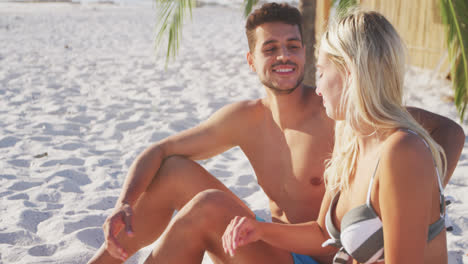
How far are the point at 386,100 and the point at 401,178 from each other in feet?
0.78

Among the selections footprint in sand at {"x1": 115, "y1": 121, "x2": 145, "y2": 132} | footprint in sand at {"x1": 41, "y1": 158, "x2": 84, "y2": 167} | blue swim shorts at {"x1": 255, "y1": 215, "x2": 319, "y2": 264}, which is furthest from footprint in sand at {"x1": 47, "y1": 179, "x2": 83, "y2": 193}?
blue swim shorts at {"x1": 255, "y1": 215, "x2": 319, "y2": 264}

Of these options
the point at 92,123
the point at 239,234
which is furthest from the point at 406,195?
the point at 92,123

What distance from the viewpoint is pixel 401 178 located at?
1.21 m

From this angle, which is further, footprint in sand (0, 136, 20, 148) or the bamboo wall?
the bamboo wall

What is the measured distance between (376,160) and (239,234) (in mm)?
496

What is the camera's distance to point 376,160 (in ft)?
4.45

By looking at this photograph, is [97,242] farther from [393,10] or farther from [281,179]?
[393,10]

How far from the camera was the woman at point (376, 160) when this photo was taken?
123cm

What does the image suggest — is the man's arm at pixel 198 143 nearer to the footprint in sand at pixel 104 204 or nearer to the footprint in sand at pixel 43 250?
the footprint in sand at pixel 43 250

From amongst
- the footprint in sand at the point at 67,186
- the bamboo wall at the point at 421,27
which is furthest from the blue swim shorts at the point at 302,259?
the bamboo wall at the point at 421,27

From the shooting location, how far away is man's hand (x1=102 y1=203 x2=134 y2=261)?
1.82 m

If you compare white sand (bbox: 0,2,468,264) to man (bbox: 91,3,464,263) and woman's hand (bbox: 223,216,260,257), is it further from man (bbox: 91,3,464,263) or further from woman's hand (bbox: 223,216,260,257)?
woman's hand (bbox: 223,216,260,257)

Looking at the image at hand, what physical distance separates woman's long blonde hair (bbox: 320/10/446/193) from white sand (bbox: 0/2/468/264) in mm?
1241

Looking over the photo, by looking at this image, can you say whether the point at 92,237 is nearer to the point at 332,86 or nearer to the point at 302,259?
the point at 302,259
